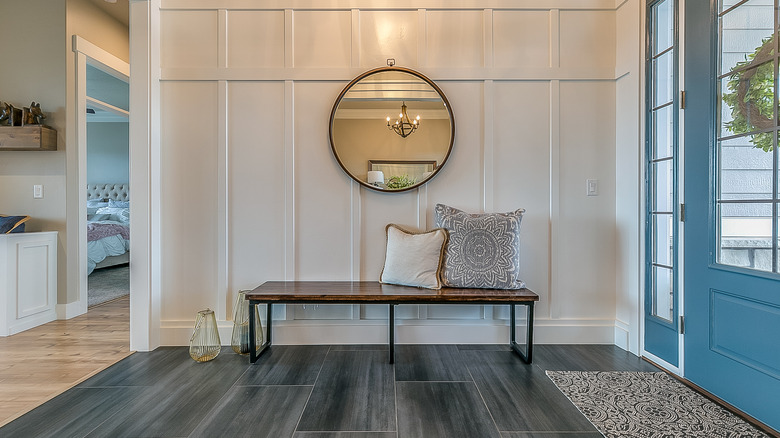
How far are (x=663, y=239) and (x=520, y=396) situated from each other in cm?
136

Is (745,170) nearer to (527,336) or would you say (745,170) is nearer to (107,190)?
Answer: (527,336)

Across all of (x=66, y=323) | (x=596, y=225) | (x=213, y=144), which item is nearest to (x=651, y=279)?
(x=596, y=225)

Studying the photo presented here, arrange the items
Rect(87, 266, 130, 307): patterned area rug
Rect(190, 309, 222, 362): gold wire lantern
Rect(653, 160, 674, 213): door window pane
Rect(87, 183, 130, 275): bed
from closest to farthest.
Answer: Rect(653, 160, 674, 213): door window pane, Rect(190, 309, 222, 362): gold wire lantern, Rect(87, 266, 130, 307): patterned area rug, Rect(87, 183, 130, 275): bed

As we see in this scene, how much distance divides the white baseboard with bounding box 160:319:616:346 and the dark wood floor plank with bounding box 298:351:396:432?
0.20 meters

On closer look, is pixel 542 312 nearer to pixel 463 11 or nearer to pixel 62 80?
pixel 463 11

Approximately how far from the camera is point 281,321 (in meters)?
2.62

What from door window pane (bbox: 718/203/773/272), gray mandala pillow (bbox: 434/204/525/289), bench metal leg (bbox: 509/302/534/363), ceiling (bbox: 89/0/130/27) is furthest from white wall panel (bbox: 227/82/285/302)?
door window pane (bbox: 718/203/773/272)

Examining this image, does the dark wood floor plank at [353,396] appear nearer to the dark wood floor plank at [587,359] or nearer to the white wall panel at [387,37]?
the dark wood floor plank at [587,359]

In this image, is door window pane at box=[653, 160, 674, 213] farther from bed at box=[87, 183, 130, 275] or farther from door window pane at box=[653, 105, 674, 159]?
bed at box=[87, 183, 130, 275]

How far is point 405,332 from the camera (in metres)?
2.62

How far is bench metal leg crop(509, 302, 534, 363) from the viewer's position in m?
2.26

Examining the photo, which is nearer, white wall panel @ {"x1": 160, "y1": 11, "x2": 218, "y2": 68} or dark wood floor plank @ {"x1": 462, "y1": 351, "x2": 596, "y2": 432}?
dark wood floor plank @ {"x1": 462, "y1": 351, "x2": 596, "y2": 432}

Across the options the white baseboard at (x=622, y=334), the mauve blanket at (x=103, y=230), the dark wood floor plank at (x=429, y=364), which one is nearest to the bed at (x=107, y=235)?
the mauve blanket at (x=103, y=230)

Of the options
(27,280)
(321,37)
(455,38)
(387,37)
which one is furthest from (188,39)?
(27,280)
